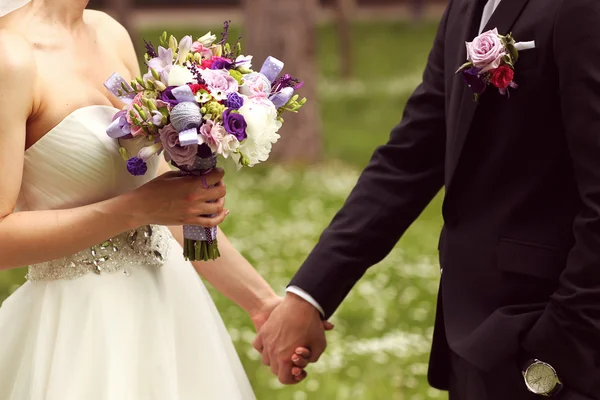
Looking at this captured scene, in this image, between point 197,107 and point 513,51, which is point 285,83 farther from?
point 513,51

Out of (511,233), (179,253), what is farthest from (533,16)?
(179,253)

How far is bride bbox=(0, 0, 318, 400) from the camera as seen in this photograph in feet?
9.67

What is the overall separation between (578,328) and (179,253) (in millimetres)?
1398

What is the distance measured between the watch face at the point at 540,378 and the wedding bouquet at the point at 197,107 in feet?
3.41

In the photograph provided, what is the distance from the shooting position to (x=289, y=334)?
3793 mm

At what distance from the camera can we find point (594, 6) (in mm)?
2756

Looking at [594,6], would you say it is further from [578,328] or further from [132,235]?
[132,235]

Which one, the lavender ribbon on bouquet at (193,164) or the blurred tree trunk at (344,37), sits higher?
the lavender ribbon on bouquet at (193,164)

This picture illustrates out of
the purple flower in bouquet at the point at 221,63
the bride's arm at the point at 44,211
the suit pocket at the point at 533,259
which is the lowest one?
the suit pocket at the point at 533,259

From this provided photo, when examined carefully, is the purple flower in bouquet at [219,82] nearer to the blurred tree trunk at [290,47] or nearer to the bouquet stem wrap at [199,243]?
the bouquet stem wrap at [199,243]

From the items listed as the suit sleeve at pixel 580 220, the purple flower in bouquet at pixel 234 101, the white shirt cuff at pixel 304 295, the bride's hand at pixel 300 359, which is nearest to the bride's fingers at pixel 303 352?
the bride's hand at pixel 300 359

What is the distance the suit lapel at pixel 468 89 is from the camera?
3.00 meters

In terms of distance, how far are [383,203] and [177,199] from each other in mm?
976

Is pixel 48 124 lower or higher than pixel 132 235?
higher
